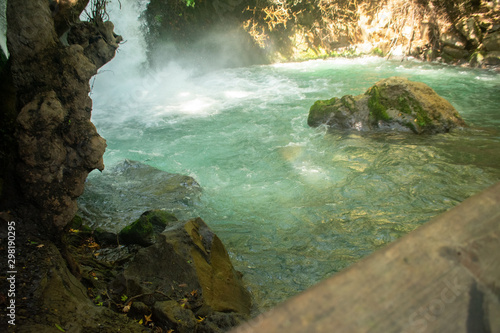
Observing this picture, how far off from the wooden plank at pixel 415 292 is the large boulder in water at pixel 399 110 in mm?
7191

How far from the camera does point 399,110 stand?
7605mm

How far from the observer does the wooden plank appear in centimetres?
73

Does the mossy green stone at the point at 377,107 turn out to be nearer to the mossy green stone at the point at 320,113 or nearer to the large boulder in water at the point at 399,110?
the large boulder in water at the point at 399,110

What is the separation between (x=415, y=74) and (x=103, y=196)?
11.2 metres

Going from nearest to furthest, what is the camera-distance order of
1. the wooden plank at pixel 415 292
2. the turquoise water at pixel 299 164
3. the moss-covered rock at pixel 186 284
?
the wooden plank at pixel 415 292 < the moss-covered rock at pixel 186 284 < the turquoise water at pixel 299 164

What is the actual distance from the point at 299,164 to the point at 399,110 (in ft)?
8.67

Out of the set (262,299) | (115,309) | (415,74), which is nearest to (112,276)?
(115,309)

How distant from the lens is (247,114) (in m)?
10.2

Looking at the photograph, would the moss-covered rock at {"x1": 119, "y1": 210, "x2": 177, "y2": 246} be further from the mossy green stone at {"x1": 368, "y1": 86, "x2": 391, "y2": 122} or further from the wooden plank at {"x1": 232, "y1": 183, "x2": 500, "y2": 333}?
the mossy green stone at {"x1": 368, "y1": 86, "x2": 391, "y2": 122}

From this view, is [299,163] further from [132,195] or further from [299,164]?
Answer: [132,195]

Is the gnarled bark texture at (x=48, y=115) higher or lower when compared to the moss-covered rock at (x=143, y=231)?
higher

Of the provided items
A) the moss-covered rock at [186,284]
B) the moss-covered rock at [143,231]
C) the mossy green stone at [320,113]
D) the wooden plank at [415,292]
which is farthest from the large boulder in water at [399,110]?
the wooden plank at [415,292]

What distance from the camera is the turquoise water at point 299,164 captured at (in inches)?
179

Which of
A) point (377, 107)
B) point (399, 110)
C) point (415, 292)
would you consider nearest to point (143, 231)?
point (415, 292)
